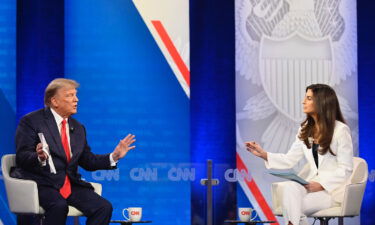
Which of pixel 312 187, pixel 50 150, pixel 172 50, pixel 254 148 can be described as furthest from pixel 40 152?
pixel 172 50

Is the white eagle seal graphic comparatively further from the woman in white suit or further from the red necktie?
the red necktie

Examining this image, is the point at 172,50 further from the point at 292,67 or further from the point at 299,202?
the point at 299,202

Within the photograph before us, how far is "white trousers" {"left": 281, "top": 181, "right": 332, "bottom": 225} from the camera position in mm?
4523

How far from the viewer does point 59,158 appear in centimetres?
457

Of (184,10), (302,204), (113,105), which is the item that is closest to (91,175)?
(113,105)

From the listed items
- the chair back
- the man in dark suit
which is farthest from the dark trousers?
the chair back

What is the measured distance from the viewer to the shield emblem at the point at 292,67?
20.9 feet

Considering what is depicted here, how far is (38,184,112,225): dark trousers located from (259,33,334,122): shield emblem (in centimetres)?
239

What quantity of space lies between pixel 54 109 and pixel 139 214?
1333mm

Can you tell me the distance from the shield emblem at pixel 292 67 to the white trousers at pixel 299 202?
70.8 inches

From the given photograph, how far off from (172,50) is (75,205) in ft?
7.03

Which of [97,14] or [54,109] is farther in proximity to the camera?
[97,14]

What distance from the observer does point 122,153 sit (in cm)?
470

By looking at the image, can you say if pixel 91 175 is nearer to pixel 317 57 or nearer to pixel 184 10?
pixel 184 10
